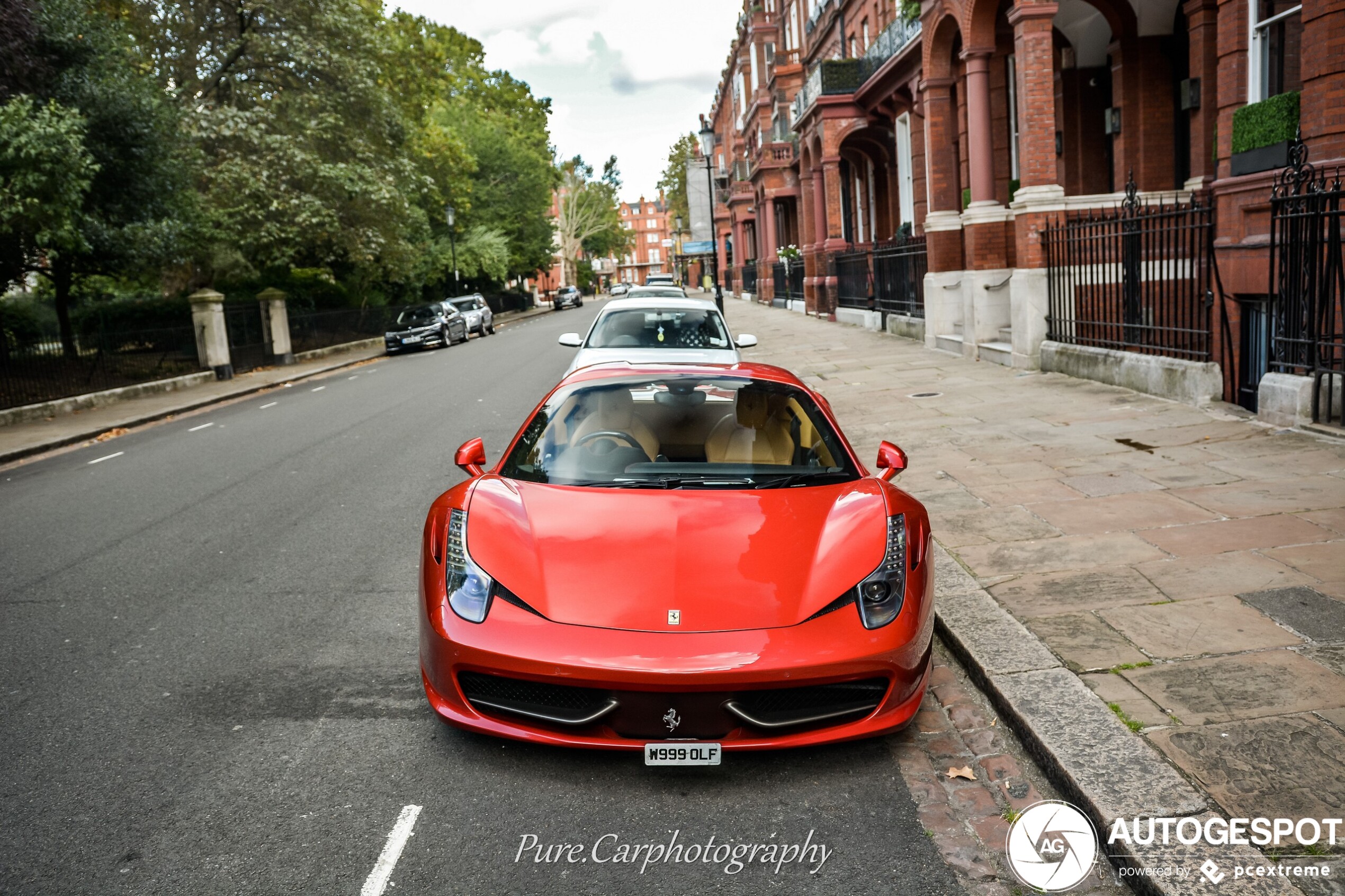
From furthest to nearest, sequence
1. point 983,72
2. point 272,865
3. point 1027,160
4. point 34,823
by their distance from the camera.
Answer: point 983,72 < point 1027,160 < point 34,823 < point 272,865

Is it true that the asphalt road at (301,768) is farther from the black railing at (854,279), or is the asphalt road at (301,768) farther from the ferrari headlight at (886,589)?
the black railing at (854,279)

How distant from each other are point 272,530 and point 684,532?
16.1ft

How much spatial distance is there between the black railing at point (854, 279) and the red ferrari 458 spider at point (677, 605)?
72.8 feet

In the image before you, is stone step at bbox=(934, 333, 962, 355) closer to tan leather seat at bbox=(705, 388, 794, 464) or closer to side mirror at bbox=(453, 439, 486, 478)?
tan leather seat at bbox=(705, 388, 794, 464)

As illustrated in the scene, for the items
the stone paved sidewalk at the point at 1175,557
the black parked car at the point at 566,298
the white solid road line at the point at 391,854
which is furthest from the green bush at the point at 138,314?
the black parked car at the point at 566,298

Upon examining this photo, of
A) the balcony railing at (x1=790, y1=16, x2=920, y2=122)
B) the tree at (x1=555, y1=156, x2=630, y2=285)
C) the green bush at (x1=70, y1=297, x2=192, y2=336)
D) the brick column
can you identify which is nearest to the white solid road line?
the brick column

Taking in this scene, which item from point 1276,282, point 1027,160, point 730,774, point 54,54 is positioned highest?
point 54,54

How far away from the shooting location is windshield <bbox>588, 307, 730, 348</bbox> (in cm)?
1055

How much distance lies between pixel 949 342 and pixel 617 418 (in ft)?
45.8

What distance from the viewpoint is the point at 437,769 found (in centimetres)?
373

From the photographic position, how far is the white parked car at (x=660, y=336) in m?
10.3

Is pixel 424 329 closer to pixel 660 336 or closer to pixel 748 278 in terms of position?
pixel 660 336

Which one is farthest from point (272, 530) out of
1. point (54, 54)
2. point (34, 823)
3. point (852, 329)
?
point (852, 329)

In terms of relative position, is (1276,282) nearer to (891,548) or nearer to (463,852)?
(891,548)
